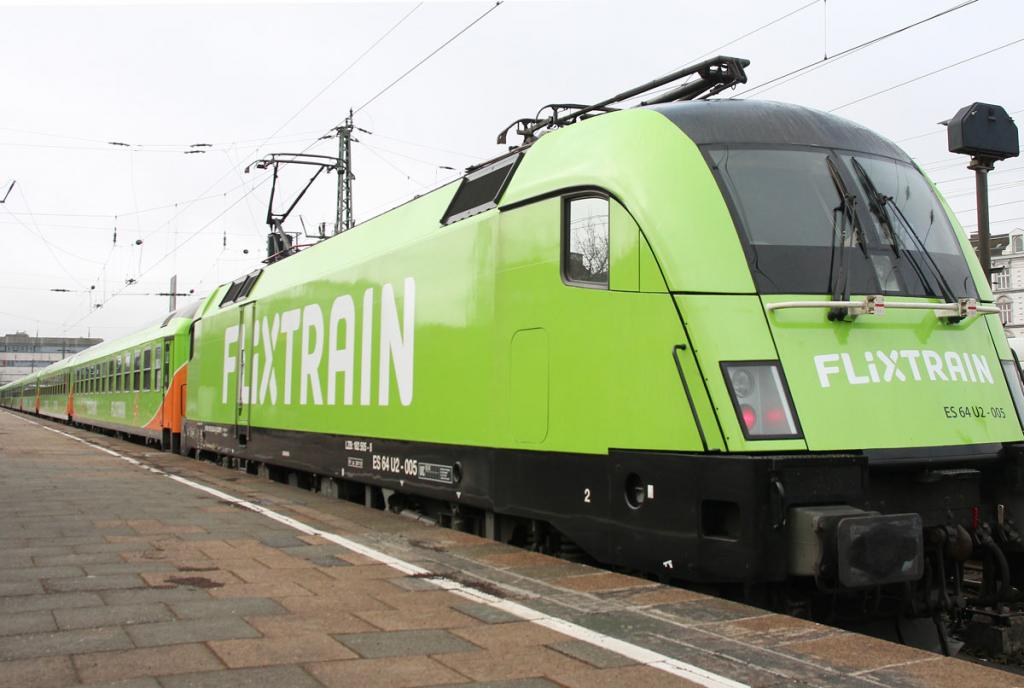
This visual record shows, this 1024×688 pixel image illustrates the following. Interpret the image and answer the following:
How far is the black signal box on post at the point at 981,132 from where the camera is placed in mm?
9719

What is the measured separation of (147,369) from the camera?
22.8 meters

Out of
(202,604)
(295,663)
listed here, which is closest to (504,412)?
(202,604)

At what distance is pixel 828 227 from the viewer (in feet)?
18.0

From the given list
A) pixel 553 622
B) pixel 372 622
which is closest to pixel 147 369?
pixel 372 622

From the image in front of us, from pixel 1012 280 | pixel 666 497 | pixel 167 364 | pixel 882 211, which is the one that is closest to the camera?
pixel 666 497

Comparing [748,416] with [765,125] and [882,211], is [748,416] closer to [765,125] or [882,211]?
[882,211]

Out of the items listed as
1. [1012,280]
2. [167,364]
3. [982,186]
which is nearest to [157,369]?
[167,364]

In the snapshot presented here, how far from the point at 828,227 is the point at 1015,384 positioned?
163cm

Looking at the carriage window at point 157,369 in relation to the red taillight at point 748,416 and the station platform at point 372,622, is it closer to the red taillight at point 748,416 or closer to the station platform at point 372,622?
the station platform at point 372,622

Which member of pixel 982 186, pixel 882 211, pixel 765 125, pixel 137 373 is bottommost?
pixel 137 373

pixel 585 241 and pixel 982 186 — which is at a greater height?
pixel 982 186

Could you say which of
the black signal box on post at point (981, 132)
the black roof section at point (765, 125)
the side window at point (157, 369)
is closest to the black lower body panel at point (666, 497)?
the black roof section at point (765, 125)

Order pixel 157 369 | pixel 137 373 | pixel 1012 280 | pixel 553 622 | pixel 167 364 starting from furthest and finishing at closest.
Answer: pixel 1012 280
pixel 137 373
pixel 157 369
pixel 167 364
pixel 553 622

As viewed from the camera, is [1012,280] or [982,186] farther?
[1012,280]
